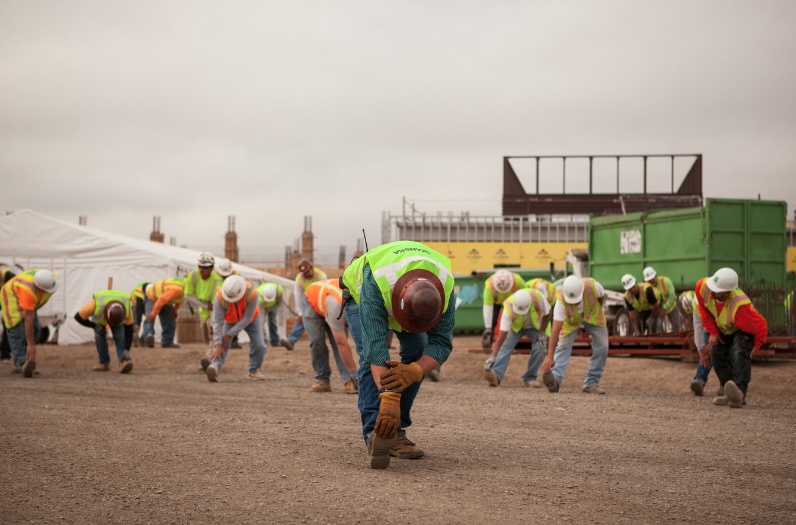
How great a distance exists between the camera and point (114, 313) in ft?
42.9

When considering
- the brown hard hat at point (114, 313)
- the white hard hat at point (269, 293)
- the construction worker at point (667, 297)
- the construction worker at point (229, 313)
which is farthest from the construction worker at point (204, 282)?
the construction worker at point (667, 297)

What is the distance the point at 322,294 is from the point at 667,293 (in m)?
8.74

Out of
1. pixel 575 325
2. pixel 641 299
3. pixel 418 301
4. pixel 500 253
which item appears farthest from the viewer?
pixel 500 253

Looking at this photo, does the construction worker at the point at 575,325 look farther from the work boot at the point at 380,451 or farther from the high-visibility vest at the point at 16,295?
the high-visibility vest at the point at 16,295

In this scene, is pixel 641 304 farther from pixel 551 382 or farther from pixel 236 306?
pixel 236 306

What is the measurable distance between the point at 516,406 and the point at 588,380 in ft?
7.30

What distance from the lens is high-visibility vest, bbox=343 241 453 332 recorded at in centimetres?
527

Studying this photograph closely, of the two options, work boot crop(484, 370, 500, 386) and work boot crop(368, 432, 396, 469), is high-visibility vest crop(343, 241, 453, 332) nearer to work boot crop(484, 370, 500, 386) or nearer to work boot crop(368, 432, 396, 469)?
work boot crop(368, 432, 396, 469)

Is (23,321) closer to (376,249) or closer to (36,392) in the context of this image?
(36,392)

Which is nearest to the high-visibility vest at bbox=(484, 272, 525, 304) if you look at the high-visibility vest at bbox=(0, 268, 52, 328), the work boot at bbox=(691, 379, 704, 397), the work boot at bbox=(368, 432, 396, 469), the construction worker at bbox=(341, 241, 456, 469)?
the work boot at bbox=(691, 379, 704, 397)

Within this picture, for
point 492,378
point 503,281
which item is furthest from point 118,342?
point 503,281

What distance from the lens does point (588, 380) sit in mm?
11164

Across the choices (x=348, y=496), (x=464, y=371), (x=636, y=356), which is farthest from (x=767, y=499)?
(x=636, y=356)

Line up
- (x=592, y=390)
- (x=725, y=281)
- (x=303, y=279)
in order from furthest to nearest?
(x=303, y=279) → (x=592, y=390) → (x=725, y=281)
